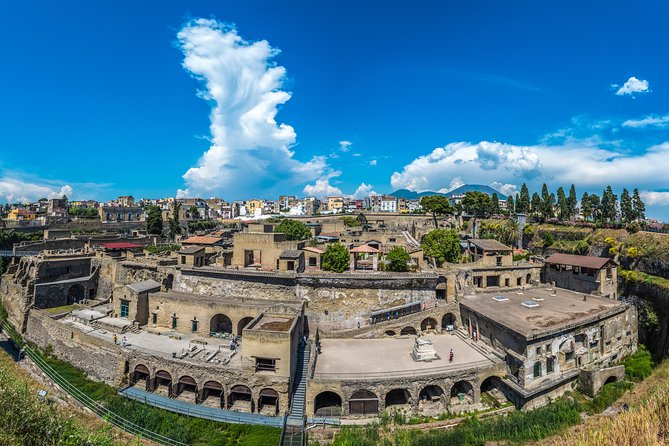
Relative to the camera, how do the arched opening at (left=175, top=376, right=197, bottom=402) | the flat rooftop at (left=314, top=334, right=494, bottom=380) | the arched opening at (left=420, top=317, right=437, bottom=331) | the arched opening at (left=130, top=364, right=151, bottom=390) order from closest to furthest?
the flat rooftop at (left=314, top=334, right=494, bottom=380) → the arched opening at (left=175, top=376, right=197, bottom=402) → the arched opening at (left=130, top=364, right=151, bottom=390) → the arched opening at (left=420, top=317, right=437, bottom=331)

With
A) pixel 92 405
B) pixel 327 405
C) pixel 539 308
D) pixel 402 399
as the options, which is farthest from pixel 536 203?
pixel 92 405

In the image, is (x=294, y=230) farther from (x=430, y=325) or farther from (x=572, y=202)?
(x=572, y=202)

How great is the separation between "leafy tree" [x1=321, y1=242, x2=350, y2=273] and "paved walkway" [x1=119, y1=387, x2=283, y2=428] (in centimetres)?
1722

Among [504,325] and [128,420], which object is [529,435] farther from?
[128,420]

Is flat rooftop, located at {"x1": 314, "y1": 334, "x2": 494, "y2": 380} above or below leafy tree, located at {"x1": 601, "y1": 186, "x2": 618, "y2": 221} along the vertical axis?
below

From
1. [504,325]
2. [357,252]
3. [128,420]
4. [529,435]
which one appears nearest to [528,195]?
[357,252]

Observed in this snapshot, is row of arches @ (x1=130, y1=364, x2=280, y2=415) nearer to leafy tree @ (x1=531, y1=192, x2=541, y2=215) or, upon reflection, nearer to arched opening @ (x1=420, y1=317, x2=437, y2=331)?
arched opening @ (x1=420, y1=317, x2=437, y2=331)

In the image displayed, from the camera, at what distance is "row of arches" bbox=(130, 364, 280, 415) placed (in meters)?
24.1

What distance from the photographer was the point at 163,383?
27.2 meters

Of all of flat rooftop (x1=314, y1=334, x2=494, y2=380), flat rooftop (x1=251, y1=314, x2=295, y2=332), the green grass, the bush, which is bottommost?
the green grass

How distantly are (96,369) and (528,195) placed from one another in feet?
241

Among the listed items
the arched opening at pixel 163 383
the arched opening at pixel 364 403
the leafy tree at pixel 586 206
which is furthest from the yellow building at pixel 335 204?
the arched opening at pixel 364 403

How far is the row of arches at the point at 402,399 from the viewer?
75.9ft

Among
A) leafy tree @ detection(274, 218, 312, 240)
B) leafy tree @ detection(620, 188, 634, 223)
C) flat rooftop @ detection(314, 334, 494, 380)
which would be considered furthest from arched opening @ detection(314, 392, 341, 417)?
leafy tree @ detection(620, 188, 634, 223)
